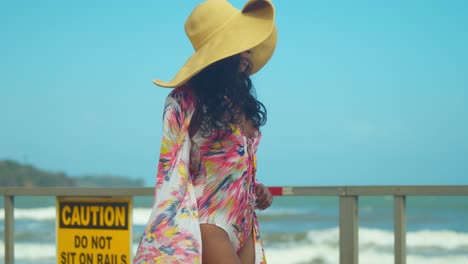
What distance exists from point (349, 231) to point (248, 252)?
7.64ft

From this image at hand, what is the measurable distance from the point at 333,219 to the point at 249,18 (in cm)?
2216

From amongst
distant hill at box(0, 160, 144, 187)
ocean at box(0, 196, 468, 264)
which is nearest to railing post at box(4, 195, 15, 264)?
ocean at box(0, 196, 468, 264)

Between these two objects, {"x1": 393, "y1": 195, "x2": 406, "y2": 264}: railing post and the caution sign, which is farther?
the caution sign

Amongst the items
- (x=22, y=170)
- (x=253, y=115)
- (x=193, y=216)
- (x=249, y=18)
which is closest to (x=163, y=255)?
(x=193, y=216)

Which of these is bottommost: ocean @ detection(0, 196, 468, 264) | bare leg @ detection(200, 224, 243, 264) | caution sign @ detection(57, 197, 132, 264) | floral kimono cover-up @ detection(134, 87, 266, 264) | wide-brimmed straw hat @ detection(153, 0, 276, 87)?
bare leg @ detection(200, 224, 243, 264)

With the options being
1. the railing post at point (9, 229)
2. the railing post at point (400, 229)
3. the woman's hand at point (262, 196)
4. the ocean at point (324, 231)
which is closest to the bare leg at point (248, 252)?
the woman's hand at point (262, 196)

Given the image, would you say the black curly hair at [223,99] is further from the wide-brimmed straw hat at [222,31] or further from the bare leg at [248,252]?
the bare leg at [248,252]

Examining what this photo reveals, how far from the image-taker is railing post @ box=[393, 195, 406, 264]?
15.1 ft

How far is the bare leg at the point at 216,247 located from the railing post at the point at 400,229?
2.39m

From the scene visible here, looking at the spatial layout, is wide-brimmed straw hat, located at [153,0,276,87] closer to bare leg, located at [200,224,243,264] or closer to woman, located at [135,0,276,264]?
woman, located at [135,0,276,264]

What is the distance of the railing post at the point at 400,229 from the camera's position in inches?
181

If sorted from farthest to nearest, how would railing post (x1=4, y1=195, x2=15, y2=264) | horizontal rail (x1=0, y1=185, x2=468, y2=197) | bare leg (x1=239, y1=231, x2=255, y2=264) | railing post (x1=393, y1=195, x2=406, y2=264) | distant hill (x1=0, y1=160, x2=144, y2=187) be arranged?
1. distant hill (x1=0, y1=160, x2=144, y2=187)
2. railing post (x1=4, y1=195, x2=15, y2=264)
3. railing post (x1=393, y1=195, x2=406, y2=264)
4. horizontal rail (x1=0, y1=185, x2=468, y2=197)
5. bare leg (x1=239, y1=231, x2=255, y2=264)

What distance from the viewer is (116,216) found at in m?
5.52

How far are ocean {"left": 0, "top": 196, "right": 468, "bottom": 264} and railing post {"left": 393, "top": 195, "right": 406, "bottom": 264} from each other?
1064cm
